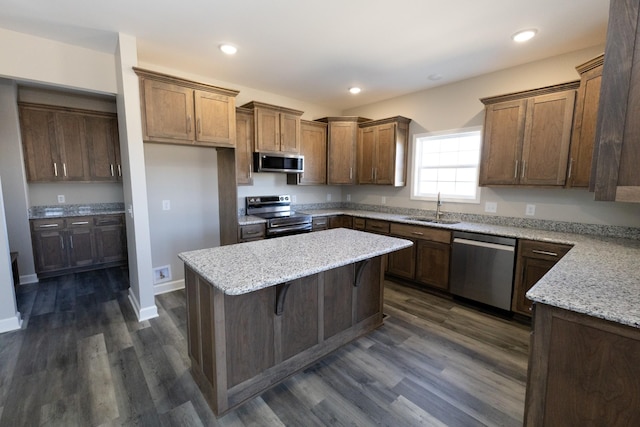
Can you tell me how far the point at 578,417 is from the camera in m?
1.24

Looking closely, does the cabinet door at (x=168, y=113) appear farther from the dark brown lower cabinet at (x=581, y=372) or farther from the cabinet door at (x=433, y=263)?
the dark brown lower cabinet at (x=581, y=372)

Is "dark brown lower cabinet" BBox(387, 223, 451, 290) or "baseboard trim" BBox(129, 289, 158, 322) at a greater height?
"dark brown lower cabinet" BBox(387, 223, 451, 290)

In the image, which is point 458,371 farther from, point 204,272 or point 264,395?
point 204,272

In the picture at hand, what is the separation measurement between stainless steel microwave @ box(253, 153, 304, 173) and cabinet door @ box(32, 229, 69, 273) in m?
2.98

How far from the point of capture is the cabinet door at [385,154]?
425cm

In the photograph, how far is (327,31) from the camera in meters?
2.53

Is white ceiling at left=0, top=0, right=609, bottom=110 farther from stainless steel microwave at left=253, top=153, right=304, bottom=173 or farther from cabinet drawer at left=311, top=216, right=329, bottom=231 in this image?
cabinet drawer at left=311, top=216, right=329, bottom=231

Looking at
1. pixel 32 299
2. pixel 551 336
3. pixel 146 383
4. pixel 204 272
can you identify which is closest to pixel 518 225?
pixel 551 336

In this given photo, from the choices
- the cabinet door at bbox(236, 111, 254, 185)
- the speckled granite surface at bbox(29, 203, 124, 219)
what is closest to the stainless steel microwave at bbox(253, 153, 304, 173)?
the cabinet door at bbox(236, 111, 254, 185)

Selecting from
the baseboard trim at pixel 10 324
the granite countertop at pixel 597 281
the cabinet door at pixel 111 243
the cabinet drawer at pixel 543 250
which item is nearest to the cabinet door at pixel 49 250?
the cabinet door at pixel 111 243

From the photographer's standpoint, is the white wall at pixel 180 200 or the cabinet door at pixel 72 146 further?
the cabinet door at pixel 72 146

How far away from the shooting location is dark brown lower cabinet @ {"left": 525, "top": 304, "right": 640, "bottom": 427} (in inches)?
44.9

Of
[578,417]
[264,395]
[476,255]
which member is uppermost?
[476,255]

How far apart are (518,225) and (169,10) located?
13.5ft
